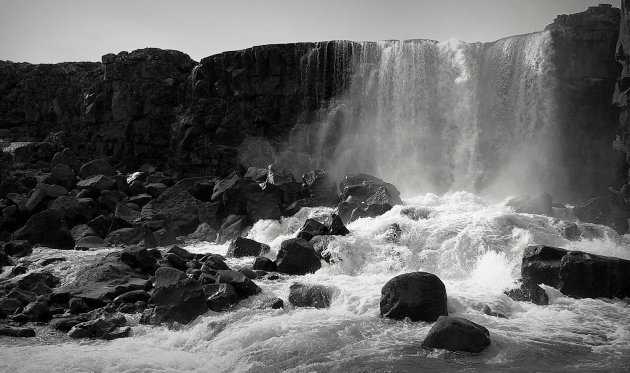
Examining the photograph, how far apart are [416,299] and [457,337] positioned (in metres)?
2.10

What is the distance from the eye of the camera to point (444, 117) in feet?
113

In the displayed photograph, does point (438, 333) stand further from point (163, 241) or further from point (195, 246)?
point (163, 241)

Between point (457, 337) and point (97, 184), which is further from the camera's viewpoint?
point (97, 184)

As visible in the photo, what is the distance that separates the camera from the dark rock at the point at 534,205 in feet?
77.7

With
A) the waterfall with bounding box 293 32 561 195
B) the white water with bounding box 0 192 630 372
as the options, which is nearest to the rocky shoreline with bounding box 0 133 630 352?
the white water with bounding box 0 192 630 372

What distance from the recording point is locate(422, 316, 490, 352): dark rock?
35.8 feet

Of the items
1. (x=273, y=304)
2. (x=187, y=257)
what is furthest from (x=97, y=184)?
(x=273, y=304)

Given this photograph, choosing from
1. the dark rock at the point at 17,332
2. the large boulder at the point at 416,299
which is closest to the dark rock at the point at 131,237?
the dark rock at the point at 17,332

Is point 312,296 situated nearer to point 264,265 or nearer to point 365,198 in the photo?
point 264,265

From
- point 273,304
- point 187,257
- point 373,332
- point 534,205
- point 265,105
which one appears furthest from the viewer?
point 265,105

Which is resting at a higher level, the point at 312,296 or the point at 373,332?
the point at 312,296

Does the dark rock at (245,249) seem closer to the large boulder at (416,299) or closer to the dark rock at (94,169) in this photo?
the large boulder at (416,299)

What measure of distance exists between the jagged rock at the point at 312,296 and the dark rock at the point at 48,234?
13.1 metres

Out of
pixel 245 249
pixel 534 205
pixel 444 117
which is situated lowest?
pixel 245 249
